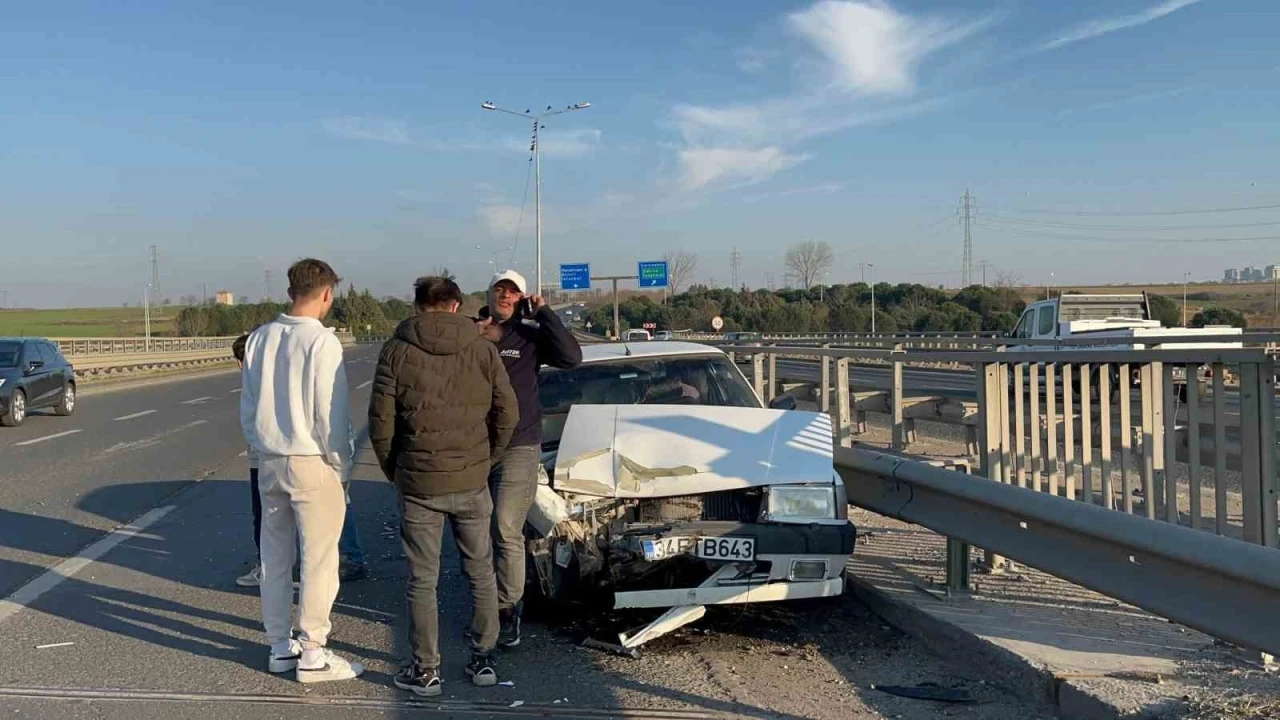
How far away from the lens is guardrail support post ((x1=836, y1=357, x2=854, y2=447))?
29.7 ft

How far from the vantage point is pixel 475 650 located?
473 cm

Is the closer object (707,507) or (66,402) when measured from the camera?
(707,507)

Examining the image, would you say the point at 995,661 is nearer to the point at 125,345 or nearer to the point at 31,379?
the point at 31,379

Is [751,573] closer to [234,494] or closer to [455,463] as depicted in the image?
[455,463]

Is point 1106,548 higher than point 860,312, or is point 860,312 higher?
point 860,312

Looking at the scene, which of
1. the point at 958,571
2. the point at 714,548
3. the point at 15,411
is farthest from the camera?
the point at 15,411

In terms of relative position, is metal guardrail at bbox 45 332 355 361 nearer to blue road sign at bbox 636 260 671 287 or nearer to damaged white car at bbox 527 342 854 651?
blue road sign at bbox 636 260 671 287

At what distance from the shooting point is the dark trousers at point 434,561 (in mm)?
4547

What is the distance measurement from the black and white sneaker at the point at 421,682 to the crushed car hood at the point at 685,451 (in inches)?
47.6

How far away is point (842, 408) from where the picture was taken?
9383 mm

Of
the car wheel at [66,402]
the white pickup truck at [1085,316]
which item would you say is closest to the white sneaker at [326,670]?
the white pickup truck at [1085,316]

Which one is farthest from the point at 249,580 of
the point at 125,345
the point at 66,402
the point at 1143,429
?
the point at 125,345

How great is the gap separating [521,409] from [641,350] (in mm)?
2281

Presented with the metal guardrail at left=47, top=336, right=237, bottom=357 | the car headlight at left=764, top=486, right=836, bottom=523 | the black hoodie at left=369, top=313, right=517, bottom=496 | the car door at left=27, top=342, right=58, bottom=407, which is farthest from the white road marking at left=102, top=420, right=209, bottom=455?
the metal guardrail at left=47, top=336, right=237, bottom=357
